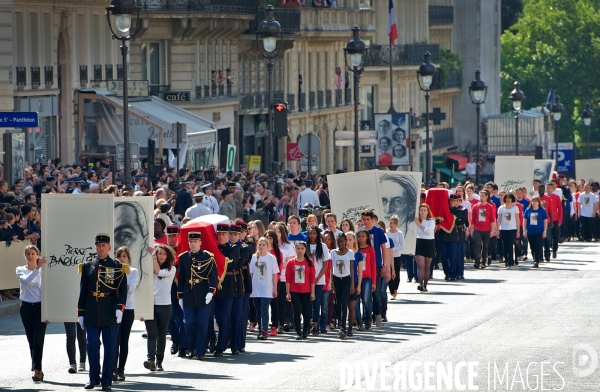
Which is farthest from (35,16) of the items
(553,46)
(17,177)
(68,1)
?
(553,46)

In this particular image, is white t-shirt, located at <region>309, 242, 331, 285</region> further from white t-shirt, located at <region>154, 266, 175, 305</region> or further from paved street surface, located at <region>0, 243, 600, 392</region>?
white t-shirt, located at <region>154, 266, 175, 305</region>

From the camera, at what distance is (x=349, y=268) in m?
22.4

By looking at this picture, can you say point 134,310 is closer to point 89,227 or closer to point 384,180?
point 89,227

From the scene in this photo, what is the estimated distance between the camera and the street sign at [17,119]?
28938 mm

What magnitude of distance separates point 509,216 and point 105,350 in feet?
57.5

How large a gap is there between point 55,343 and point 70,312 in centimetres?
311

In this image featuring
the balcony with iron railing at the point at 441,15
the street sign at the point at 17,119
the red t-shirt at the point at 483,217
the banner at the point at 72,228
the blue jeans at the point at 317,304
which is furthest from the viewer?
the balcony with iron railing at the point at 441,15

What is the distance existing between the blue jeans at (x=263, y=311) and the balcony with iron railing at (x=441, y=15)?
72.7 m

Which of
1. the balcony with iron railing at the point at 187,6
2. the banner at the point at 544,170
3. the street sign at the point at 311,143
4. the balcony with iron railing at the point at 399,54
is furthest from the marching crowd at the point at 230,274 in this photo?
the balcony with iron railing at the point at 399,54

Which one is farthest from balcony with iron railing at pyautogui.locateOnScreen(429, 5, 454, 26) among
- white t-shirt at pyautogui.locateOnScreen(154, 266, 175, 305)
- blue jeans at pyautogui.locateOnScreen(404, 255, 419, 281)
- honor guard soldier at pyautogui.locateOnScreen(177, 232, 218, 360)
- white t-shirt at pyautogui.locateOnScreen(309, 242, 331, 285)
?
white t-shirt at pyautogui.locateOnScreen(154, 266, 175, 305)

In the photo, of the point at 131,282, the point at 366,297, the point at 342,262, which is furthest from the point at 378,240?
the point at 131,282

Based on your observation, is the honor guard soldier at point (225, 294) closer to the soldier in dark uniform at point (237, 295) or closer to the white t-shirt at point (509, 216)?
the soldier in dark uniform at point (237, 295)

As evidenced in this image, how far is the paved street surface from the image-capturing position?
17.6 metres

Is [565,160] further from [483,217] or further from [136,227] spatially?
[136,227]
